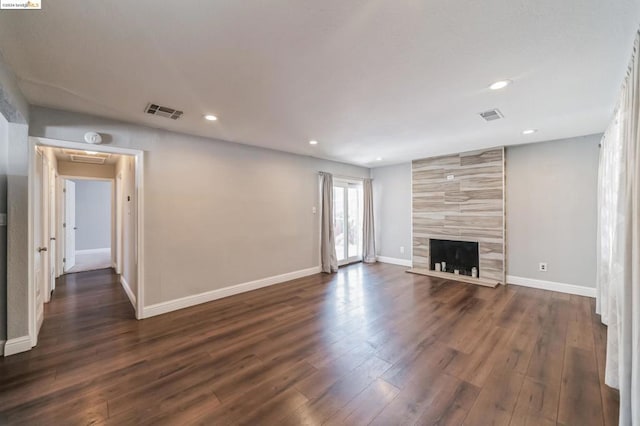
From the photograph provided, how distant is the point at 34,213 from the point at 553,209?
23.5 ft

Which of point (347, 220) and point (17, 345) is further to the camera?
point (347, 220)

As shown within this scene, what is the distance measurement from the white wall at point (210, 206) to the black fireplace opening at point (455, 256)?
2.79 meters

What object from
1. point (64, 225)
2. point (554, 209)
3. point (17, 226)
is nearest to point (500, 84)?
point (554, 209)

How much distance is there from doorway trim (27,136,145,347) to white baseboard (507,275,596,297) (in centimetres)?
604

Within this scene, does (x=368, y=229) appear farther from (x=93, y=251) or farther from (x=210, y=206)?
(x=93, y=251)

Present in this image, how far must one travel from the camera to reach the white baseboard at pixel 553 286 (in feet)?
13.3

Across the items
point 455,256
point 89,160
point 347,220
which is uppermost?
point 89,160

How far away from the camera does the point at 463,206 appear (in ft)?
16.9

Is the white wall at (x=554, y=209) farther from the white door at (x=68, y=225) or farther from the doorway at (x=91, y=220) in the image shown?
the doorway at (x=91, y=220)

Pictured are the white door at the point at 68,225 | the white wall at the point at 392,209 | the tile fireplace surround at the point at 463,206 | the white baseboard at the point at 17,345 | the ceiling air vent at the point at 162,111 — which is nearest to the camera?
the white baseboard at the point at 17,345

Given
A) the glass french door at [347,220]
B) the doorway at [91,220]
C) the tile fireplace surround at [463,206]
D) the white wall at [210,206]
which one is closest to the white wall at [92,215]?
the doorway at [91,220]

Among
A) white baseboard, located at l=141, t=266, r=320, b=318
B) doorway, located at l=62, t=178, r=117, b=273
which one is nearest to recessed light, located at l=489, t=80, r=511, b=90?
white baseboard, located at l=141, t=266, r=320, b=318

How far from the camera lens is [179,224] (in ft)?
12.1

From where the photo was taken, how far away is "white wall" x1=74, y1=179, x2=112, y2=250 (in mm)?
8367
